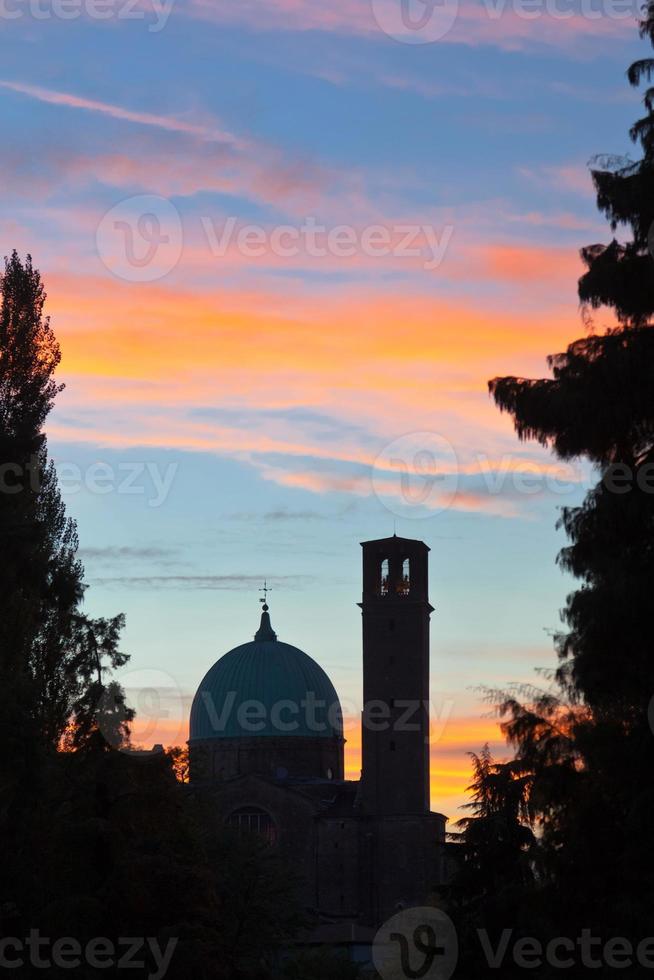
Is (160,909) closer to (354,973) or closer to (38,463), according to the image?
(38,463)

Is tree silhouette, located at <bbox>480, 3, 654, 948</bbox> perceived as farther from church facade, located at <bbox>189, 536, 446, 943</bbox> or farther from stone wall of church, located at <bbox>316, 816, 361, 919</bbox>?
stone wall of church, located at <bbox>316, 816, 361, 919</bbox>

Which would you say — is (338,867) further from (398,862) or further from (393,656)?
(393,656)

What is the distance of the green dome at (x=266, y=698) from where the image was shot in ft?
336

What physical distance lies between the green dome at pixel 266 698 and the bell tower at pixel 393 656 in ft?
25.0

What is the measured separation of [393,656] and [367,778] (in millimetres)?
6540

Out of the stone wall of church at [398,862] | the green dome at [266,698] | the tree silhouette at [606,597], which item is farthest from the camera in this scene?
the green dome at [266,698]

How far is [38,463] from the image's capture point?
40.3 metres

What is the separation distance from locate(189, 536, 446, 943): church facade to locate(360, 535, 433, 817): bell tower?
5 centimetres

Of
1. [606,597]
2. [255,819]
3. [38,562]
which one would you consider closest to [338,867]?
[255,819]

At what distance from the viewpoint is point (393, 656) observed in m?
94.8

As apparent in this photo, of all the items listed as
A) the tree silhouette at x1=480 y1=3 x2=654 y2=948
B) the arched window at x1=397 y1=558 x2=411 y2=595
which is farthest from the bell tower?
the tree silhouette at x1=480 y1=3 x2=654 y2=948

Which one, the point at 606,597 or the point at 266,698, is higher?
the point at 266,698

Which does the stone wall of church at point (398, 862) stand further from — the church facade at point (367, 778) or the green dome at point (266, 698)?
the green dome at point (266, 698)

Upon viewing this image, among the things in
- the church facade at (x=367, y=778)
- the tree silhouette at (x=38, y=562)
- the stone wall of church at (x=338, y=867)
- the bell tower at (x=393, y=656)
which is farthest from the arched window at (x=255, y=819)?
the tree silhouette at (x=38, y=562)
